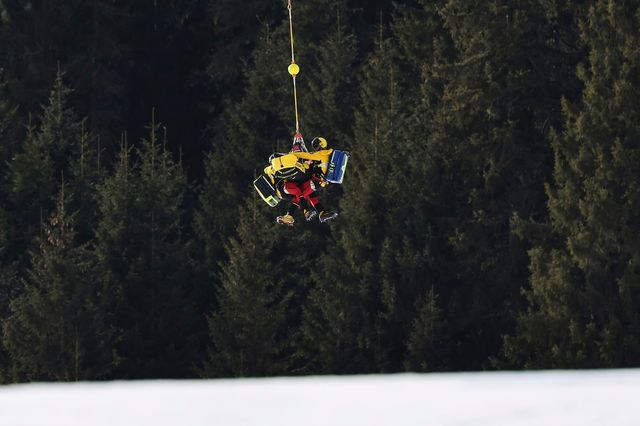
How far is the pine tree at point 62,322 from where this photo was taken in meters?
48.3

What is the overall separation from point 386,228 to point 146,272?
681 cm

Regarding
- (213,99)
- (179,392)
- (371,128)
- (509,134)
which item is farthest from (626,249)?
(179,392)

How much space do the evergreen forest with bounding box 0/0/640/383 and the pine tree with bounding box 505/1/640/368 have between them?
6 cm

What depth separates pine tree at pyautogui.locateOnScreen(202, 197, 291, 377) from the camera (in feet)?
161

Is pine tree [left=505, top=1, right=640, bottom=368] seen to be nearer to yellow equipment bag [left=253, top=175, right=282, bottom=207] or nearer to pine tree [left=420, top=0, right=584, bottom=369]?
pine tree [left=420, top=0, right=584, bottom=369]

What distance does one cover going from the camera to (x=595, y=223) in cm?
4744

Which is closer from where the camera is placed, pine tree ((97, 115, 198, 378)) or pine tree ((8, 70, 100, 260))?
pine tree ((97, 115, 198, 378))

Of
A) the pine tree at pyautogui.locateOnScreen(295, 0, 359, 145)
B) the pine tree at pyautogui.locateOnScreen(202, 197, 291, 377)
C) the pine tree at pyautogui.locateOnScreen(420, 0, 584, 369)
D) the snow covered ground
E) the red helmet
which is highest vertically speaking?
the pine tree at pyautogui.locateOnScreen(295, 0, 359, 145)

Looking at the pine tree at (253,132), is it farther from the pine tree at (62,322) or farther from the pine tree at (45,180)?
the pine tree at (62,322)

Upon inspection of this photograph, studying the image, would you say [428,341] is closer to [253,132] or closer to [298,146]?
[253,132]

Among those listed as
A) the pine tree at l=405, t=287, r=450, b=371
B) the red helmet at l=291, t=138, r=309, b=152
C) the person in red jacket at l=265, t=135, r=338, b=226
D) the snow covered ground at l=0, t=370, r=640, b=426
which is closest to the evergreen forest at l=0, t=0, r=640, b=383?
the pine tree at l=405, t=287, r=450, b=371

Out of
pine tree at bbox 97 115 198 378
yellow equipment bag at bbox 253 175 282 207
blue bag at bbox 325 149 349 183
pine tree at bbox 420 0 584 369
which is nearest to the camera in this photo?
blue bag at bbox 325 149 349 183

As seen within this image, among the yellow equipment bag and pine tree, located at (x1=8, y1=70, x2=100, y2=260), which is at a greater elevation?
pine tree, located at (x1=8, y1=70, x2=100, y2=260)

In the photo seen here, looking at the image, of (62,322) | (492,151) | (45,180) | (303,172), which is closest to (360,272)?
(492,151)
